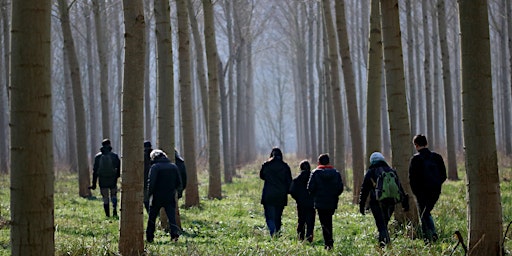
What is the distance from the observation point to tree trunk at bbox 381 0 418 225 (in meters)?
9.16

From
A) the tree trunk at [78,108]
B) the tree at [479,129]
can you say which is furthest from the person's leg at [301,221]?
the tree trunk at [78,108]

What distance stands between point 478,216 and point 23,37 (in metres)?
4.57

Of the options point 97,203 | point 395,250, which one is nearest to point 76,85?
point 97,203

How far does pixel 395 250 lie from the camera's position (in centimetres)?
732

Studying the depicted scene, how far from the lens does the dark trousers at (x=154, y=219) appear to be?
959 cm

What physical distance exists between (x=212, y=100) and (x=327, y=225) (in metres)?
8.14

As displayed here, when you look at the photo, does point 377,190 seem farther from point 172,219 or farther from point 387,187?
point 172,219

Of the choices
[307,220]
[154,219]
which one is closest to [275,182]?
[307,220]

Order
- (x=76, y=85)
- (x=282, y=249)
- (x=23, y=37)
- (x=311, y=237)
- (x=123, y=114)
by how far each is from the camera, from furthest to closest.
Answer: (x=76, y=85) → (x=311, y=237) → (x=282, y=249) → (x=123, y=114) → (x=23, y=37)

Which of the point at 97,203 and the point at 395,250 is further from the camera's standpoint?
the point at 97,203

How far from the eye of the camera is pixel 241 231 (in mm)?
11016

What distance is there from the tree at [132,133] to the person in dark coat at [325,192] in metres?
2.95

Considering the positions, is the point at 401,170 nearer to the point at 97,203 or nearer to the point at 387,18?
the point at 387,18

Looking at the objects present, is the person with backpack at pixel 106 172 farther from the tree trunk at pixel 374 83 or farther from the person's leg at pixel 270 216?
the tree trunk at pixel 374 83
